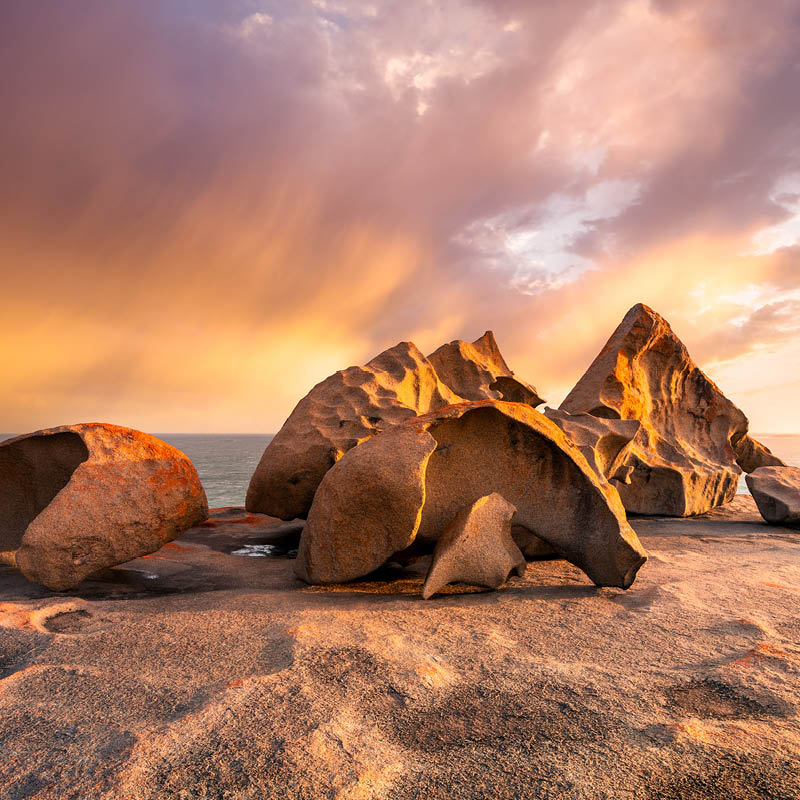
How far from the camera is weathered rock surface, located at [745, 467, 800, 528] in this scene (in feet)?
22.1

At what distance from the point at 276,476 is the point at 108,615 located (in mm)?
2013

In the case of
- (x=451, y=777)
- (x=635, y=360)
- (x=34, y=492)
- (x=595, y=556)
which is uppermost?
(x=635, y=360)

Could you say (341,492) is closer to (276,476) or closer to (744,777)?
(276,476)

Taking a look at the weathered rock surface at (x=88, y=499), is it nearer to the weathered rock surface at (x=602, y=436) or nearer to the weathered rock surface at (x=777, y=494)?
the weathered rock surface at (x=602, y=436)

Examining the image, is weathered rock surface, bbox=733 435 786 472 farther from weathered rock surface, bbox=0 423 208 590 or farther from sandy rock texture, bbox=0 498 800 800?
weathered rock surface, bbox=0 423 208 590

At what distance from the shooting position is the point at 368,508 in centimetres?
338

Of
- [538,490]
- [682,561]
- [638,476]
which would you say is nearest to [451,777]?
[538,490]

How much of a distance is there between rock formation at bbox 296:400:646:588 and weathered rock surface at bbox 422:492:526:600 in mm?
219

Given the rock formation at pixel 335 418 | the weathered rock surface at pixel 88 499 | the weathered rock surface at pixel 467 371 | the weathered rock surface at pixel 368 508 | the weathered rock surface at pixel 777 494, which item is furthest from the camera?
the weathered rock surface at pixel 467 371

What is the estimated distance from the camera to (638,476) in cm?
739

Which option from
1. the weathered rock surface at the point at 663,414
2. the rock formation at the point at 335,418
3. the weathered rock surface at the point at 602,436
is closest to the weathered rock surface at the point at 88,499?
the rock formation at the point at 335,418

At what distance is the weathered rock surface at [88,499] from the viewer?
3.42 m

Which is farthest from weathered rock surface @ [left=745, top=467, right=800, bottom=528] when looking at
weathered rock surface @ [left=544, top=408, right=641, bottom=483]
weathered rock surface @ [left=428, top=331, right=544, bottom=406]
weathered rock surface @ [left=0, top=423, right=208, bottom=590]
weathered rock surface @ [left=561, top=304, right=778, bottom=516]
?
weathered rock surface @ [left=0, top=423, right=208, bottom=590]

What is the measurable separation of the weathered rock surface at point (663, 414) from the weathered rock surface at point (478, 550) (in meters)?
3.82
